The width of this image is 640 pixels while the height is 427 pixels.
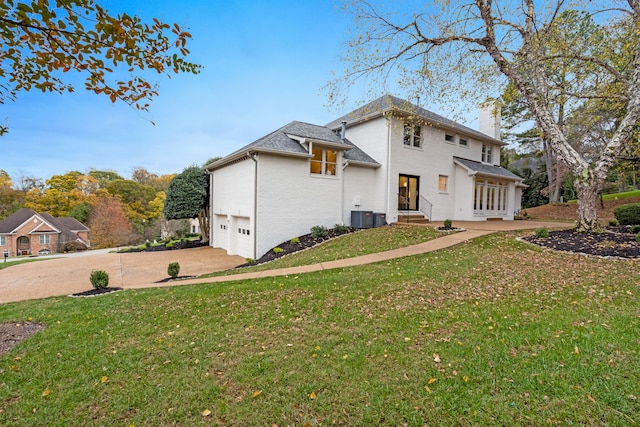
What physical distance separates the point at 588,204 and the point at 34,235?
153ft

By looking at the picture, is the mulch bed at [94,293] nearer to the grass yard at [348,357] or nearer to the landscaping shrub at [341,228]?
the grass yard at [348,357]

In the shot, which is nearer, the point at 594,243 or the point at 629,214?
the point at 594,243

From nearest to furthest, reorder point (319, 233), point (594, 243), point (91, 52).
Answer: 1. point (91, 52)
2. point (594, 243)
3. point (319, 233)

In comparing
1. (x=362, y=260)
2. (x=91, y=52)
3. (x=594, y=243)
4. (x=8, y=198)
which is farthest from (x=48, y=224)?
(x=594, y=243)

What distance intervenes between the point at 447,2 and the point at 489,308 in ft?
32.6

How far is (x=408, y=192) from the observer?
16.6 m

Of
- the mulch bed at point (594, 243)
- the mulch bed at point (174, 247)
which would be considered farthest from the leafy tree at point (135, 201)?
the mulch bed at point (594, 243)

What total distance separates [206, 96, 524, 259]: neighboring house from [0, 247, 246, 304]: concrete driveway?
6.21ft

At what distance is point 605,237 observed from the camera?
9.05m

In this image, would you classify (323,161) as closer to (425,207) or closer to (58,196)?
(425,207)

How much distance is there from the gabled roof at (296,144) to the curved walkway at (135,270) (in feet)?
17.2

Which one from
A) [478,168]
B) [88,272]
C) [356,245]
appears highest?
[478,168]

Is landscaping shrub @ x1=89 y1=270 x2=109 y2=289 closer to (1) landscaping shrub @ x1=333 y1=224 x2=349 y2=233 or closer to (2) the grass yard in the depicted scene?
(2) the grass yard

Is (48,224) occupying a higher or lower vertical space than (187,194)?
lower
